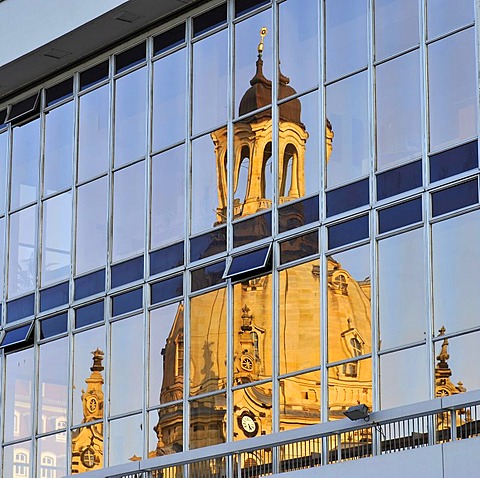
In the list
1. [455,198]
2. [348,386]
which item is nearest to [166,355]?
[348,386]

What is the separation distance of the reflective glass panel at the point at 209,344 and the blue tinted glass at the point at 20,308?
5202mm

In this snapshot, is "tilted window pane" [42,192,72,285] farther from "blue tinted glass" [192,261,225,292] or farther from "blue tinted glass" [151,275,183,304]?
"blue tinted glass" [192,261,225,292]

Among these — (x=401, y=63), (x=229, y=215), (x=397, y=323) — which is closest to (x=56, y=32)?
(x=229, y=215)

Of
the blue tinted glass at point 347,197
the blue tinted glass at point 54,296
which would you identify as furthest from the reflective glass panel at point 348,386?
the blue tinted glass at point 54,296

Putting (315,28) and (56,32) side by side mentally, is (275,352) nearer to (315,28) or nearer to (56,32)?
(315,28)

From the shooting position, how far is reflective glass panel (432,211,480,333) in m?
23.1

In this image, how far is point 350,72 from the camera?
26016 millimetres

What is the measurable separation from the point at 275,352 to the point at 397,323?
9.09ft

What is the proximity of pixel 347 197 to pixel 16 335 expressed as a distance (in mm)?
9251

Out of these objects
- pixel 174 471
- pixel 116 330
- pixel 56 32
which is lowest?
pixel 174 471

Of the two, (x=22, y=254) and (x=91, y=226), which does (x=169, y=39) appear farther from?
(x=22, y=254)

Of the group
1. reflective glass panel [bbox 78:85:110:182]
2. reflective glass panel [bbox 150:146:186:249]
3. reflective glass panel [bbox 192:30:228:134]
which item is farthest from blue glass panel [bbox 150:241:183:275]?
reflective glass panel [bbox 78:85:110:182]

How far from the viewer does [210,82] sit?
2886 centimetres

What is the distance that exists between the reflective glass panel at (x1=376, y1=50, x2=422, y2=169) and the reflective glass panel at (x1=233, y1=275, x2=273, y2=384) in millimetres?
3245
